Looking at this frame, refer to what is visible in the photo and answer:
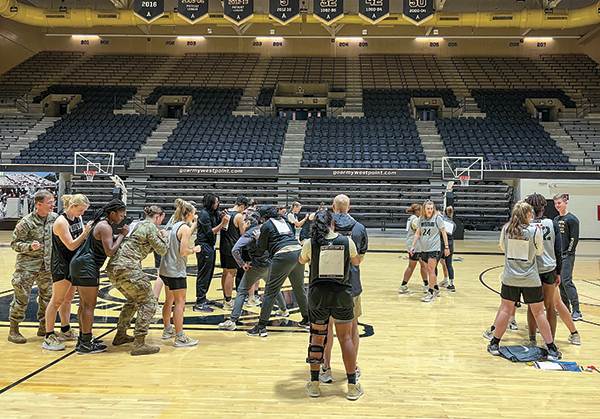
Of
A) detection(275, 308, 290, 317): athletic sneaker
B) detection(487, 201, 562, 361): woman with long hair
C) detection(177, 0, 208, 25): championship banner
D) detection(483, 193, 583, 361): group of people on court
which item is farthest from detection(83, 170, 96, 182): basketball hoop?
detection(487, 201, 562, 361): woman with long hair

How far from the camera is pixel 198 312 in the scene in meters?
6.35

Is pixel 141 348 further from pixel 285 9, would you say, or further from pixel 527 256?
pixel 285 9

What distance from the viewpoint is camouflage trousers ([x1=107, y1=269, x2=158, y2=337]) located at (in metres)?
4.52

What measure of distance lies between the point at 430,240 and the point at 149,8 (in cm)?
1404

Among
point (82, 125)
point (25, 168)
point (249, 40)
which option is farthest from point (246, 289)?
point (249, 40)

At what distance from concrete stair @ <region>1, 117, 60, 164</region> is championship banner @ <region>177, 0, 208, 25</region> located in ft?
32.0

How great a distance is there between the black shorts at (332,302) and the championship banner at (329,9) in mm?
14638

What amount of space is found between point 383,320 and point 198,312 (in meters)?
2.54

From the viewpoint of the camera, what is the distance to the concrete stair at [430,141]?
19391mm

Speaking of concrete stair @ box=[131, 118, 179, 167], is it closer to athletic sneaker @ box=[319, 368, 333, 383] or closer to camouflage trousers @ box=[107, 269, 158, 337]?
camouflage trousers @ box=[107, 269, 158, 337]

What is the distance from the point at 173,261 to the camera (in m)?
4.92

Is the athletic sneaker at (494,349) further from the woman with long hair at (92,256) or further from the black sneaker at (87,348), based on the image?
the black sneaker at (87,348)

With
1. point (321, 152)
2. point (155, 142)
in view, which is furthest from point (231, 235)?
point (155, 142)

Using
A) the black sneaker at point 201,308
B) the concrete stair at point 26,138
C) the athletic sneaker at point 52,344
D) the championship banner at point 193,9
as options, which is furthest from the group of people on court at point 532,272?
the concrete stair at point 26,138
